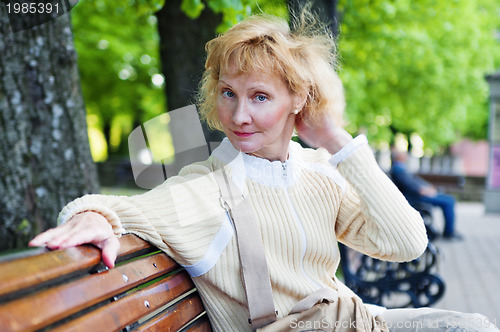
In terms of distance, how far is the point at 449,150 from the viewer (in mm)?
34781

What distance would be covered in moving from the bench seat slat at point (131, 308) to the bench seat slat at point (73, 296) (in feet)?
0.09

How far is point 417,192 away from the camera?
Answer: 908 cm

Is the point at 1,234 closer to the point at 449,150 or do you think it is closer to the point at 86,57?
the point at 86,57

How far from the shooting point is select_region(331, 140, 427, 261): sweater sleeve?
77.7 inches

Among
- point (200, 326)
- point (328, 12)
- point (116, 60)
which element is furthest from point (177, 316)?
point (116, 60)

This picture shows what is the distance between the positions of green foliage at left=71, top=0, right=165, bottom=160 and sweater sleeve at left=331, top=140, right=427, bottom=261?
7.05 m

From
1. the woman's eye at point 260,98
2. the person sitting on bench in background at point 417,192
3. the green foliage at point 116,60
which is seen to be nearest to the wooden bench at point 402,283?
the woman's eye at point 260,98

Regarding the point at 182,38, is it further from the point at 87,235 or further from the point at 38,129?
the point at 87,235

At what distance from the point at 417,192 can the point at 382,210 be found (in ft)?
24.5

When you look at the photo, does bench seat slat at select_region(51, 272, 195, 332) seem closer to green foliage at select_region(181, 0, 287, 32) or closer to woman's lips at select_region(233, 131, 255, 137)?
woman's lips at select_region(233, 131, 255, 137)

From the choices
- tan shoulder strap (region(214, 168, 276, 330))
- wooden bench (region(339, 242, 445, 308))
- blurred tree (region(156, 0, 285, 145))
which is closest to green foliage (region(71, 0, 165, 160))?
blurred tree (region(156, 0, 285, 145))

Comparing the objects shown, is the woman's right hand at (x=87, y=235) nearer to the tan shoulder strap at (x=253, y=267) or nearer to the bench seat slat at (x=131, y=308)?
the bench seat slat at (x=131, y=308)

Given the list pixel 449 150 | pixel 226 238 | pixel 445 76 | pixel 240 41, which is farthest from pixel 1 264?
pixel 449 150

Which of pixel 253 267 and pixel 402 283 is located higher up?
pixel 253 267
